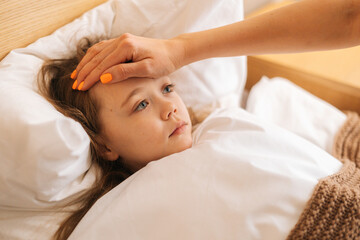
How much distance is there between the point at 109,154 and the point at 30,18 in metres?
0.42

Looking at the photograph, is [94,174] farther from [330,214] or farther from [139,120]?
[330,214]

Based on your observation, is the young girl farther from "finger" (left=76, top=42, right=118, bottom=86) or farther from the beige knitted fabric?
the beige knitted fabric

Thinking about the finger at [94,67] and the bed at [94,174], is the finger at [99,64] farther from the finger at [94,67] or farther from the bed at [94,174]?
the bed at [94,174]

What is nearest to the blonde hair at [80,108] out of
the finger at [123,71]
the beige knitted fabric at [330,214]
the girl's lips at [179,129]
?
the finger at [123,71]

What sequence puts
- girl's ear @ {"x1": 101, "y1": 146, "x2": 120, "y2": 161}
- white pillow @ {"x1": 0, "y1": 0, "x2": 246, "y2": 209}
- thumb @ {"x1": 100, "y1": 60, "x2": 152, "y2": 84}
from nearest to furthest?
Answer: white pillow @ {"x1": 0, "y1": 0, "x2": 246, "y2": 209}, thumb @ {"x1": 100, "y1": 60, "x2": 152, "y2": 84}, girl's ear @ {"x1": 101, "y1": 146, "x2": 120, "y2": 161}

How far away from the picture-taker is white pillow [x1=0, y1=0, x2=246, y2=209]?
541mm

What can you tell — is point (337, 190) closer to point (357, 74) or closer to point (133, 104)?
point (133, 104)

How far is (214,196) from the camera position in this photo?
1.96ft

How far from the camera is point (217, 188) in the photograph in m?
0.61

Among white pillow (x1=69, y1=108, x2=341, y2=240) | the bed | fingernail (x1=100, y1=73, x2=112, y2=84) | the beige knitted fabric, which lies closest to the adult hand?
fingernail (x1=100, y1=73, x2=112, y2=84)

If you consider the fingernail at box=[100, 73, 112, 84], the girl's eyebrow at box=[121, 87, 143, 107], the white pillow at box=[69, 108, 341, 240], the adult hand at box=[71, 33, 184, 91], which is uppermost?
the adult hand at box=[71, 33, 184, 91]

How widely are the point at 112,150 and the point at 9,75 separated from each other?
0.31 m

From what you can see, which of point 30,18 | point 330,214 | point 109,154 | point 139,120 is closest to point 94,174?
point 109,154

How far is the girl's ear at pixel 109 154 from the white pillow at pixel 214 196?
0.35 feet
